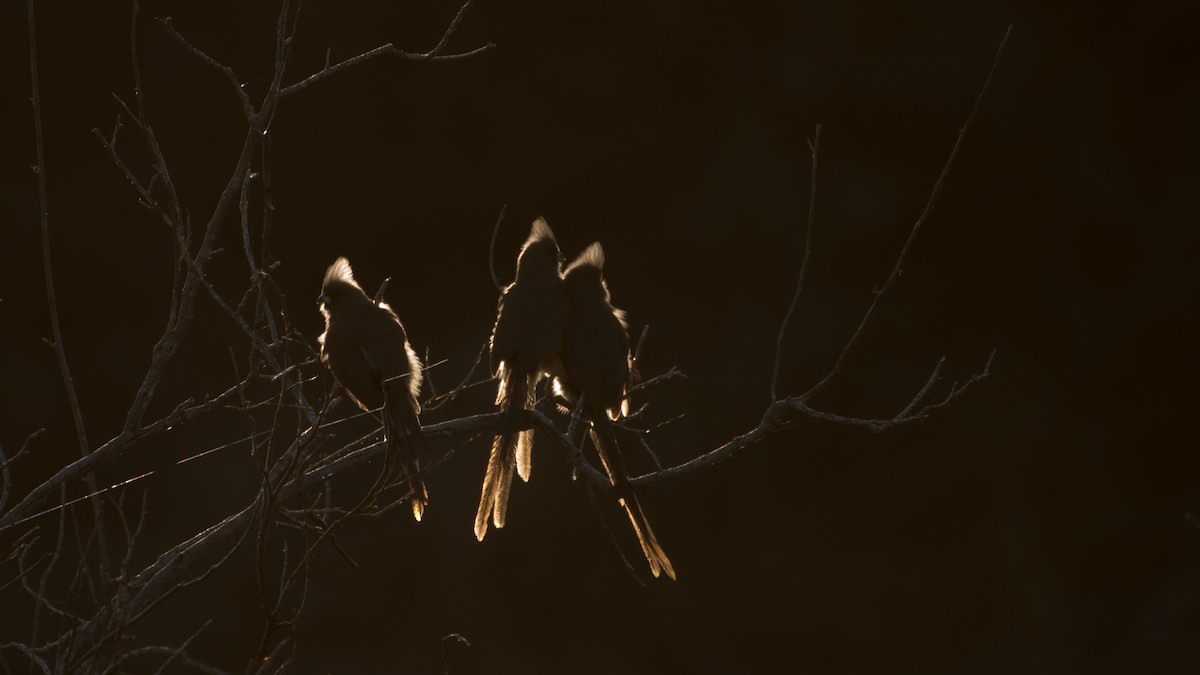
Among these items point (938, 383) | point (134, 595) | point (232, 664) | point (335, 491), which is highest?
point (134, 595)

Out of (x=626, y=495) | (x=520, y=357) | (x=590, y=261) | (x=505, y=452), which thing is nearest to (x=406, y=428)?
(x=505, y=452)

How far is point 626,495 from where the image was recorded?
3336mm

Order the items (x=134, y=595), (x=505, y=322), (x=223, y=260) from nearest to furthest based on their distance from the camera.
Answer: (x=134, y=595) < (x=505, y=322) < (x=223, y=260)

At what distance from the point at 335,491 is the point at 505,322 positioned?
3.68 m

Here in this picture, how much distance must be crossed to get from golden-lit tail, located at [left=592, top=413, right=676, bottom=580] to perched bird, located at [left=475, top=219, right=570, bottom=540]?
0.20 metres

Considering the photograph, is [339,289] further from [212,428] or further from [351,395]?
[212,428]

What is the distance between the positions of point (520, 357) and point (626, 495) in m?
0.50

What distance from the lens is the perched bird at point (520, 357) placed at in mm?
3441

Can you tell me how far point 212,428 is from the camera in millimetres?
7254

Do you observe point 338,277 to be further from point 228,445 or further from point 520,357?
point 228,445

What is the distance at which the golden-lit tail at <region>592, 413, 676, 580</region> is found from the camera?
320 centimetres

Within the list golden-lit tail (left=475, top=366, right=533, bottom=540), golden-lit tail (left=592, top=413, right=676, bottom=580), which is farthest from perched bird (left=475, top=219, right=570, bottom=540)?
golden-lit tail (left=592, top=413, right=676, bottom=580)

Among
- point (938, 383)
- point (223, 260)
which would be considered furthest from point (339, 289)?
point (938, 383)

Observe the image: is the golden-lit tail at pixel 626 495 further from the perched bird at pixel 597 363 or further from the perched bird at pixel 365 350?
the perched bird at pixel 365 350
